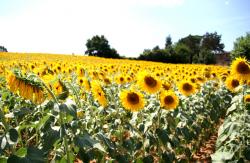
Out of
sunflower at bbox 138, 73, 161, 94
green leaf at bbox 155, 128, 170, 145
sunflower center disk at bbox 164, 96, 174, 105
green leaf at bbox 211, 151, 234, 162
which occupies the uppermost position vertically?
sunflower at bbox 138, 73, 161, 94

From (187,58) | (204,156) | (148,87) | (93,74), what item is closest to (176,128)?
(148,87)

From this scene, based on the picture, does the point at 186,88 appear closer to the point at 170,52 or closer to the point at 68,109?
the point at 68,109

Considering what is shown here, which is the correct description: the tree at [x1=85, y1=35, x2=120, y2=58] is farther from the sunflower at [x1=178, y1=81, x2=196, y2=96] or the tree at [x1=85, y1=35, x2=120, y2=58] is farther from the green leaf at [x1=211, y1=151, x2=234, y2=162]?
the green leaf at [x1=211, y1=151, x2=234, y2=162]

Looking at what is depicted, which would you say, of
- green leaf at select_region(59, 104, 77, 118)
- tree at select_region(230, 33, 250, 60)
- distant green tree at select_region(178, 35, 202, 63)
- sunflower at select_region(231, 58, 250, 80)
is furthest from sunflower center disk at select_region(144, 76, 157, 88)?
distant green tree at select_region(178, 35, 202, 63)

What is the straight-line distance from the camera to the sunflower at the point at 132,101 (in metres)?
4.34

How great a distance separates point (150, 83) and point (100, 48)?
43146 millimetres

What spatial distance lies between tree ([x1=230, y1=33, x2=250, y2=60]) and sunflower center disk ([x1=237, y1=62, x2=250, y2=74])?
4114 cm

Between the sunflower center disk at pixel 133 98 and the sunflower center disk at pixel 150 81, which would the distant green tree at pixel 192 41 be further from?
the sunflower center disk at pixel 133 98

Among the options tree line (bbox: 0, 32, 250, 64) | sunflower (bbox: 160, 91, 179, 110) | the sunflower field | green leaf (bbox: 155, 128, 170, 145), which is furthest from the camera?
tree line (bbox: 0, 32, 250, 64)

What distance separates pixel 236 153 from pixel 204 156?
253 cm

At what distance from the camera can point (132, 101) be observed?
4367 mm

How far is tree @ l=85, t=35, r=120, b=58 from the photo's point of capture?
47.1 m

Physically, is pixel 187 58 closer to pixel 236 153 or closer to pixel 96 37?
pixel 96 37

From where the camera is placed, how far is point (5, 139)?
208 cm
